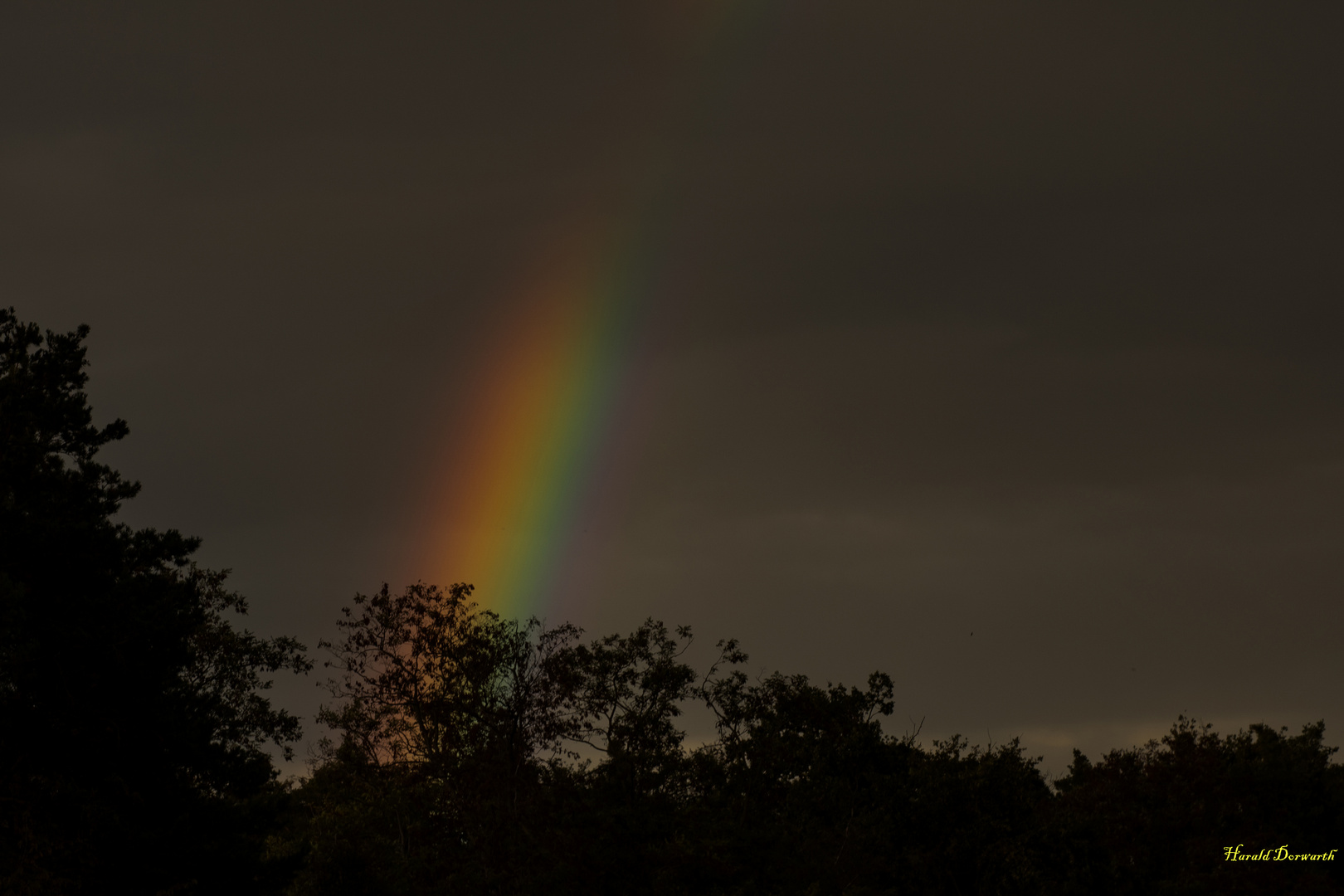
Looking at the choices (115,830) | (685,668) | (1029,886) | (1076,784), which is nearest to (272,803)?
(115,830)

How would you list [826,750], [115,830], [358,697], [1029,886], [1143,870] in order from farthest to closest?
[1143,870] < [358,697] < [826,750] < [1029,886] < [115,830]

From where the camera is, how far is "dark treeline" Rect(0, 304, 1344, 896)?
27609mm

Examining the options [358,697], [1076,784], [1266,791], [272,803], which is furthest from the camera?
[1076,784]

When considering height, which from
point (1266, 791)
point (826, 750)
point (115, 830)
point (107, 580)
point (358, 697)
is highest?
point (1266, 791)

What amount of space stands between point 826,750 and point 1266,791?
103ft

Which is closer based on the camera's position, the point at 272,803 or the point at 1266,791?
the point at 272,803

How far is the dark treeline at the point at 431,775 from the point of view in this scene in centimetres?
2761

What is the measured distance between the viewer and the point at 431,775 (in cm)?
4875

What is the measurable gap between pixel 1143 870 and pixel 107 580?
46011mm

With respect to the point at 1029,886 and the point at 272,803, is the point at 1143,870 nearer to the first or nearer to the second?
the point at 1029,886

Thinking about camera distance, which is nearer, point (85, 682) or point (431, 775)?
point (85, 682)

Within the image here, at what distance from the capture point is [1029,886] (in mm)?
42844

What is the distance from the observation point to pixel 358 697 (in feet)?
165

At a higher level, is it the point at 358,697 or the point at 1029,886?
the point at 358,697
